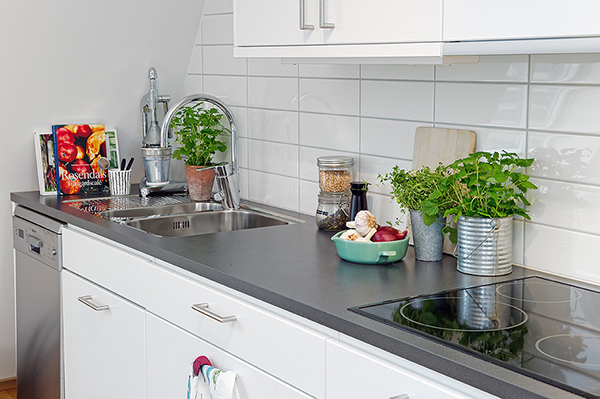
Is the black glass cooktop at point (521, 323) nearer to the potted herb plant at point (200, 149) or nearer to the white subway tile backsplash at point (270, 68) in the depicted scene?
the white subway tile backsplash at point (270, 68)

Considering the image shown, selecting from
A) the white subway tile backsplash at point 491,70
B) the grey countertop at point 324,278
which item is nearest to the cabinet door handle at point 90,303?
the grey countertop at point 324,278

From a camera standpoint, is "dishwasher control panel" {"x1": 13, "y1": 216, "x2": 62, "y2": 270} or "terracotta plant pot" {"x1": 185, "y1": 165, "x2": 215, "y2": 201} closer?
"dishwasher control panel" {"x1": 13, "y1": 216, "x2": 62, "y2": 270}

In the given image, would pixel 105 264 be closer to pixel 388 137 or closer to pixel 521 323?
pixel 388 137

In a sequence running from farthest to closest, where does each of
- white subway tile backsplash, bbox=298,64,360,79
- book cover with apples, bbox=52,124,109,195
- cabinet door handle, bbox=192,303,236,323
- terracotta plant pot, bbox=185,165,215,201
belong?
book cover with apples, bbox=52,124,109,195, terracotta plant pot, bbox=185,165,215,201, white subway tile backsplash, bbox=298,64,360,79, cabinet door handle, bbox=192,303,236,323

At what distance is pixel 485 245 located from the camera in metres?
1.69

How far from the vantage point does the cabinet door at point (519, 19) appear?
1.25m

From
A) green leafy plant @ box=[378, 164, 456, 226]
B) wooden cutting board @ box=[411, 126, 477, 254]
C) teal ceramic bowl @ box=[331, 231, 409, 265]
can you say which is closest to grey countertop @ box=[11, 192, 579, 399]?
teal ceramic bowl @ box=[331, 231, 409, 265]

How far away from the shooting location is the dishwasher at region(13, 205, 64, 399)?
104 inches

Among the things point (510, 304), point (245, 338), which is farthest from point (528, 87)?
point (245, 338)

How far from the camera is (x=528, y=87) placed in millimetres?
1728

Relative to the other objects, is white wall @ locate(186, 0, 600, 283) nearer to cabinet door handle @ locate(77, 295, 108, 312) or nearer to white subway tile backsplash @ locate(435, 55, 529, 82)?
white subway tile backsplash @ locate(435, 55, 529, 82)

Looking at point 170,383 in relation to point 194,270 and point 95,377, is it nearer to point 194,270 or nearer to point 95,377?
point 194,270

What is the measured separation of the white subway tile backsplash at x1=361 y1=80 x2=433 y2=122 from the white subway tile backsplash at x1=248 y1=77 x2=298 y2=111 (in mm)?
402

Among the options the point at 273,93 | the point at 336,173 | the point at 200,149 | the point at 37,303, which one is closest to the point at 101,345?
the point at 37,303
